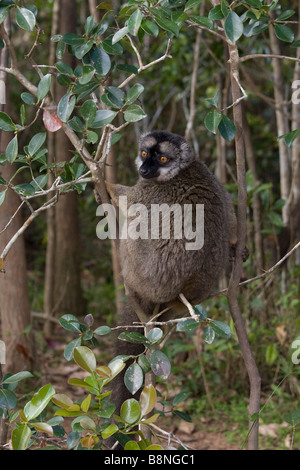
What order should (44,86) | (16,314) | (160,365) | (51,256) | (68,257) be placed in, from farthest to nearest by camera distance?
(68,257)
(51,256)
(16,314)
(44,86)
(160,365)

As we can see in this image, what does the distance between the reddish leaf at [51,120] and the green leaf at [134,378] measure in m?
1.17

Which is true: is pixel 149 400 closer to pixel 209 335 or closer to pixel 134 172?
pixel 209 335

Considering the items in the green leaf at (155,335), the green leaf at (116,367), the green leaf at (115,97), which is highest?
the green leaf at (115,97)

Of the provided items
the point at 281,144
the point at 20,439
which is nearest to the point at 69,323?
the point at 20,439

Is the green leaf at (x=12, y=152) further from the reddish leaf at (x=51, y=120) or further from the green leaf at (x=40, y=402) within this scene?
the green leaf at (x=40, y=402)

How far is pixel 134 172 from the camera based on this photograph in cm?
736

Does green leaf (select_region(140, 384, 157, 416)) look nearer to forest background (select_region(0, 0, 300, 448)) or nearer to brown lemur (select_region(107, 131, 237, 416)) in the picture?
forest background (select_region(0, 0, 300, 448))

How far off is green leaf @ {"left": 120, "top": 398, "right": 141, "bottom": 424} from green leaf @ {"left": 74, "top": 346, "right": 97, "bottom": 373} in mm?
195

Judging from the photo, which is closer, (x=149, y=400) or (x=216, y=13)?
(x=149, y=400)

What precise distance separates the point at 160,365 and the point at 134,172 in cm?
525

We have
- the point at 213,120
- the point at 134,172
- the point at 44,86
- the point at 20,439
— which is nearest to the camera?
the point at 20,439

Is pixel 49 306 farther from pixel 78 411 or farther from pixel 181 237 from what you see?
pixel 78 411

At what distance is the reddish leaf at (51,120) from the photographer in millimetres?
2596

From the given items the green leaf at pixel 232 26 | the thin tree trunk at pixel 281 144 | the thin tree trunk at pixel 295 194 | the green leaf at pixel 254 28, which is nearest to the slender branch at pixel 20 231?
the green leaf at pixel 232 26
